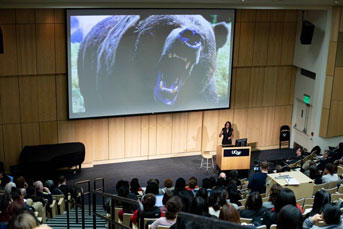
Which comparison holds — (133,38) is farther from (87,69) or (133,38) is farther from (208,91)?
(208,91)

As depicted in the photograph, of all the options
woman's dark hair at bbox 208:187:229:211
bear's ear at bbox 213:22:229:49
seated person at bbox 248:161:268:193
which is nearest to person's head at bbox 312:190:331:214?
woman's dark hair at bbox 208:187:229:211

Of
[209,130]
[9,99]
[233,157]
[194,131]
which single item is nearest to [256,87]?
[209,130]

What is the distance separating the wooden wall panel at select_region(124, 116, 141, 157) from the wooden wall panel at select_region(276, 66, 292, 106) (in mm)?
4500

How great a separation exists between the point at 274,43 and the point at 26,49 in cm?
705

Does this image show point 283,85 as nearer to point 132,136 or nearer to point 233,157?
point 233,157

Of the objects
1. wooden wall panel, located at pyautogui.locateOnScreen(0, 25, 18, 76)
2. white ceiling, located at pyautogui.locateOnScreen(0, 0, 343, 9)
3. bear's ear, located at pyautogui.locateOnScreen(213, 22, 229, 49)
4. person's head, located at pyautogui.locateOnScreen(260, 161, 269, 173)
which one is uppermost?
white ceiling, located at pyautogui.locateOnScreen(0, 0, 343, 9)

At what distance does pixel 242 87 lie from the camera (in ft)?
45.8

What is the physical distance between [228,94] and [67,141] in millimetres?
4747

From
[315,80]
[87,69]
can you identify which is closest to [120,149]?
[87,69]

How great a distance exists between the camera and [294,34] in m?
14.1

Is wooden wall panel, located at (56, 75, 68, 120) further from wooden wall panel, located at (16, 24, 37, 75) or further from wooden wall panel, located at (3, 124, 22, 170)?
wooden wall panel, located at (3, 124, 22, 170)

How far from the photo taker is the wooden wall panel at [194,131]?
13773 millimetres

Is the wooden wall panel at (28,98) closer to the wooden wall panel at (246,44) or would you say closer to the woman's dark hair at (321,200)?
the wooden wall panel at (246,44)

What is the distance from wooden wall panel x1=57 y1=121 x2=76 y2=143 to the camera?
1234 centimetres
